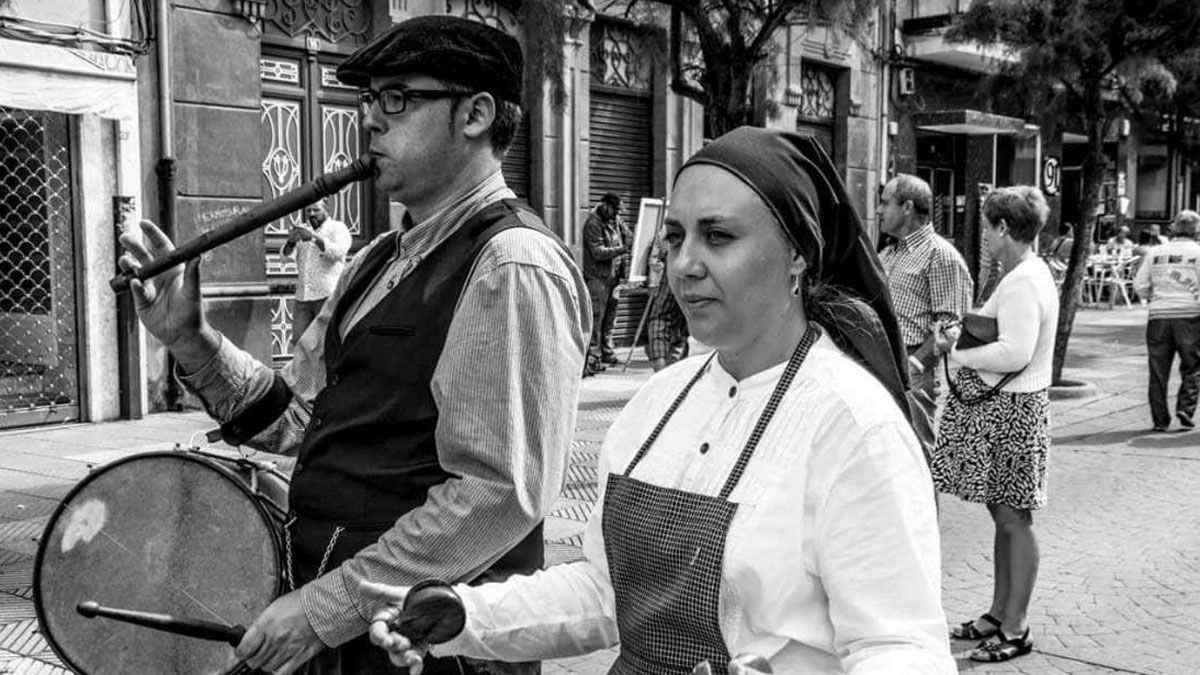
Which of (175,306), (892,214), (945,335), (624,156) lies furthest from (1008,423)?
(624,156)

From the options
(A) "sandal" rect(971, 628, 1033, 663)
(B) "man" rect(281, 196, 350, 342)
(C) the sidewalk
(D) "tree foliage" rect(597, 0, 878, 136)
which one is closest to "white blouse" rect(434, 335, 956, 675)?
(C) the sidewalk

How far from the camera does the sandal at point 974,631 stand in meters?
5.11

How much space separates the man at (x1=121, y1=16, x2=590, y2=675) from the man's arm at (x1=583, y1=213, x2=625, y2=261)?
36.2 ft

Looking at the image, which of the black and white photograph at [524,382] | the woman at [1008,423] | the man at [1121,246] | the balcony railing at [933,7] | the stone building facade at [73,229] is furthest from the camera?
the man at [1121,246]

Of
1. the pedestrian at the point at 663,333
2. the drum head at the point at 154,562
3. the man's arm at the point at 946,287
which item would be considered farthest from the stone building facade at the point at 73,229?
the drum head at the point at 154,562

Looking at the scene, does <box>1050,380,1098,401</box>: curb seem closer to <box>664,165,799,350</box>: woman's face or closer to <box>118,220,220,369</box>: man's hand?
<box>118,220,220,369</box>: man's hand

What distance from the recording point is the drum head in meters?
2.38

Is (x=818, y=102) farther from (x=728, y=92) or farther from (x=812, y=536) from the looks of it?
(x=812, y=536)

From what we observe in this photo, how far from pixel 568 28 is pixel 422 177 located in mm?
7275

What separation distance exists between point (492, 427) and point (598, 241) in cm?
1159

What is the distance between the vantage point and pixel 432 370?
89.0 inches

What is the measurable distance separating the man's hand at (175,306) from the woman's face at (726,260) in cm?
119

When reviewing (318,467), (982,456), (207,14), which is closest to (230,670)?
(318,467)

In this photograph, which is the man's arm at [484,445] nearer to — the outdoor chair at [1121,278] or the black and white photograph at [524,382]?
the black and white photograph at [524,382]
